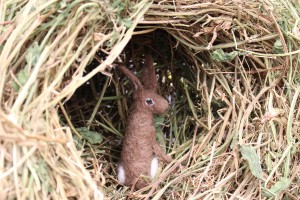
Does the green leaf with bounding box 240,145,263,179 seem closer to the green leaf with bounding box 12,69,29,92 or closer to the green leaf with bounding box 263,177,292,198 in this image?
the green leaf with bounding box 263,177,292,198

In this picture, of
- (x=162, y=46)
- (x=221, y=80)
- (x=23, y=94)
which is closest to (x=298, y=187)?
(x=221, y=80)

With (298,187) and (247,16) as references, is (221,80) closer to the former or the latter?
(247,16)

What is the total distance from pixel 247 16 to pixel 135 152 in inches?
12.0

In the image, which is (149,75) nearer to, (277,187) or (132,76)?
(132,76)

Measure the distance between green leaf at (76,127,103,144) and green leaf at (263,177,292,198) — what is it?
31cm

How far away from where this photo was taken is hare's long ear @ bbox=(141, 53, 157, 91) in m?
0.97

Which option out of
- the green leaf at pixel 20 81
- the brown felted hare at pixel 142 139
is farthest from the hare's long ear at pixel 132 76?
the green leaf at pixel 20 81

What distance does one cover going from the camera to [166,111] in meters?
1.02

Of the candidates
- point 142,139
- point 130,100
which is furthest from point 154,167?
point 130,100

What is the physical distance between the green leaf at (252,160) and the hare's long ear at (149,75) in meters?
0.20

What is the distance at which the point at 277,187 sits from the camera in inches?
34.8

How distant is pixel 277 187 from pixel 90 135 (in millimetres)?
335

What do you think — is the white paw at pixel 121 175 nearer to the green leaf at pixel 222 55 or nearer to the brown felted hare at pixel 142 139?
the brown felted hare at pixel 142 139

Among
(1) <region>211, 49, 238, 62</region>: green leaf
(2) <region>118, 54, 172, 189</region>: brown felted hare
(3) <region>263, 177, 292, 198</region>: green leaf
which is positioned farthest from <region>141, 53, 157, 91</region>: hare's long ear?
(3) <region>263, 177, 292, 198</region>: green leaf
